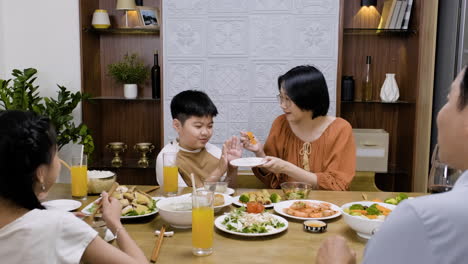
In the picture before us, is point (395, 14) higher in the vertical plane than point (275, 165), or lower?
higher

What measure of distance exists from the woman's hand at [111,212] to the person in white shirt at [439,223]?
2.61ft

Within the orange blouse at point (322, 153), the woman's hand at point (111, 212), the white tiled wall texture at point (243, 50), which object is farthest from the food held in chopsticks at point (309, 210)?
the white tiled wall texture at point (243, 50)

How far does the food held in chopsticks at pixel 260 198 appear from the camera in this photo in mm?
1913

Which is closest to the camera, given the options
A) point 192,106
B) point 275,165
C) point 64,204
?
point 64,204

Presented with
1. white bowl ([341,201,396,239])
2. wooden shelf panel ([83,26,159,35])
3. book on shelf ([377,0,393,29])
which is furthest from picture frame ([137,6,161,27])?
white bowl ([341,201,396,239])

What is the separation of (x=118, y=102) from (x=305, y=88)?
212cm

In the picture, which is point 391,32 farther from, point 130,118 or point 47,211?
point 47,211

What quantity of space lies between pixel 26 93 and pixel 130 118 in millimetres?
947

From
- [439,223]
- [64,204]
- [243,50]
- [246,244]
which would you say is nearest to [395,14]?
[243,50]

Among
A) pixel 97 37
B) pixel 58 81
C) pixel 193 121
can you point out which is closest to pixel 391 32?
pixel 193 121

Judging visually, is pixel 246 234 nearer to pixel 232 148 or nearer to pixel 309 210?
pixel 309 210

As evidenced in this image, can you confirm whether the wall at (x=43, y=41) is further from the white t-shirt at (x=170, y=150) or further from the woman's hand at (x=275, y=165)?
the woman's hand at (x=275, y=165)

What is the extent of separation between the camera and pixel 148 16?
12.5 feet

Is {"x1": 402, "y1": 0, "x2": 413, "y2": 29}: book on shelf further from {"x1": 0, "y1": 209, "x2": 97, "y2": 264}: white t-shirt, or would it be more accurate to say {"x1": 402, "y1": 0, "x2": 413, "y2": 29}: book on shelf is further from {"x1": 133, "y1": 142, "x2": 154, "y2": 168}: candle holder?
{"x1": 0, "y1": 209, "x2": 97, "y2": 264}: white t-shirt
